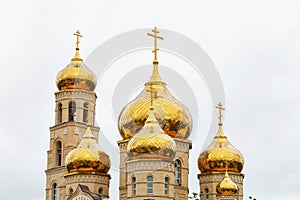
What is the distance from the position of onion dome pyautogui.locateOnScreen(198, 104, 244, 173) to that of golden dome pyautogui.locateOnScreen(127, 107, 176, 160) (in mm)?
5675

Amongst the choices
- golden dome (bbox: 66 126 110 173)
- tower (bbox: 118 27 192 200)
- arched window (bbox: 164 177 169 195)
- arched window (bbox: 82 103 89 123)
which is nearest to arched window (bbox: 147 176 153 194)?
arched window (bbox: 164 177 169 195)

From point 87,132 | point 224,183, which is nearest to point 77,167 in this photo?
point 87,132

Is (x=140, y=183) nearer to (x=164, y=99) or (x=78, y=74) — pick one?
(x=164, y=99)

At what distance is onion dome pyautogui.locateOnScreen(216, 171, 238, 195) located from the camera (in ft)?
102

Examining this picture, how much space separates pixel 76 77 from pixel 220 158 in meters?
7.50

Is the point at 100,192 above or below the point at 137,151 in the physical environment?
below

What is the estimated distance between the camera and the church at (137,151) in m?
28.1

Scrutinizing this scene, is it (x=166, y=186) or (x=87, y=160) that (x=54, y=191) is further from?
(x=166, y=186)

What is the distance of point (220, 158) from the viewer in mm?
33688

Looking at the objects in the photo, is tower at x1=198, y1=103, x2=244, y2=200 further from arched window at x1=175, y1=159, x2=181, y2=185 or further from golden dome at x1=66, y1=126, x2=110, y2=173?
golden dome at x1=66, y1=126, x2=110, y2=173

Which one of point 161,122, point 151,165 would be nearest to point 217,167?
point 161,122

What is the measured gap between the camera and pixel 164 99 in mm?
32250

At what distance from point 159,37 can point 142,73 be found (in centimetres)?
198

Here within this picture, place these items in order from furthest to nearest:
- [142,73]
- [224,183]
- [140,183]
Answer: [142,73] → [224,183] → [140,183]
